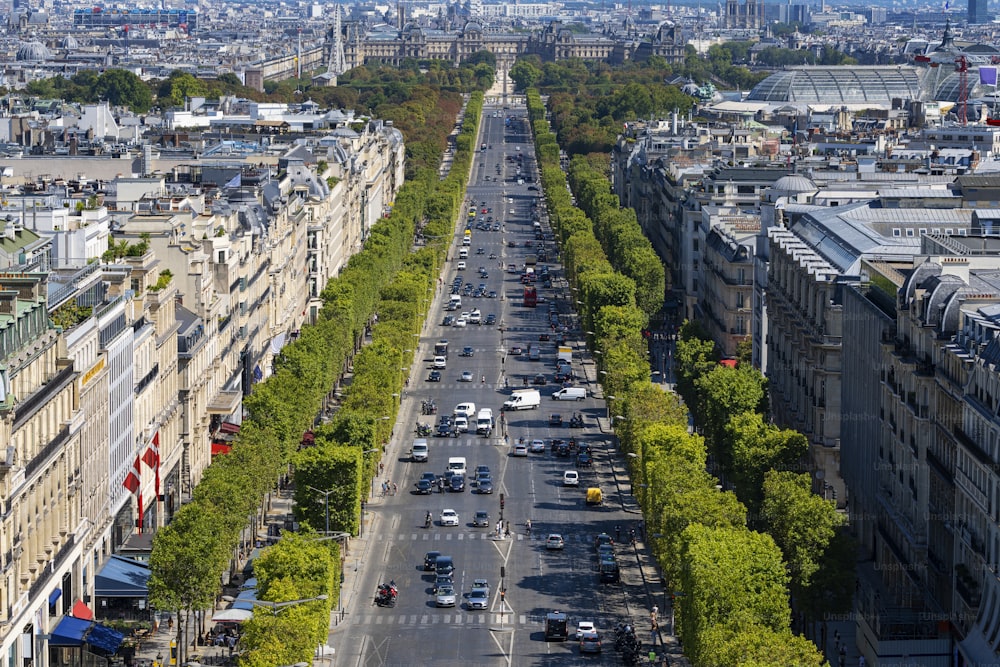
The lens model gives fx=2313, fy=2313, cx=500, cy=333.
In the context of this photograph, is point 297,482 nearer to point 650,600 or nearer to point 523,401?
point 650,600

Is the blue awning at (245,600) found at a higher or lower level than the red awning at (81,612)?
lower

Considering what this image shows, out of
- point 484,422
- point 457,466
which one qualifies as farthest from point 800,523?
point 484,422

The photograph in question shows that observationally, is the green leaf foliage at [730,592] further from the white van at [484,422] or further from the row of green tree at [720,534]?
the white van at [484,422]

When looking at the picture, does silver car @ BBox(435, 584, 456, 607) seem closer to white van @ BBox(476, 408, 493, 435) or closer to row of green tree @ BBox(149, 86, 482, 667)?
row of green tree @ BBox(149, 86, 482, 667)

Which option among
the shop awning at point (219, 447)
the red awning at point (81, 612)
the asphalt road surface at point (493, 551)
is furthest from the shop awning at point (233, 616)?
the shop awning at point (219, 447)

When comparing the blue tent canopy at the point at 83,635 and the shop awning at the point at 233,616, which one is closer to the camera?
the blue tent canopy at the point at 83,635

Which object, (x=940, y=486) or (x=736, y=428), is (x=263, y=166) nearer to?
(x=736, y=428)
